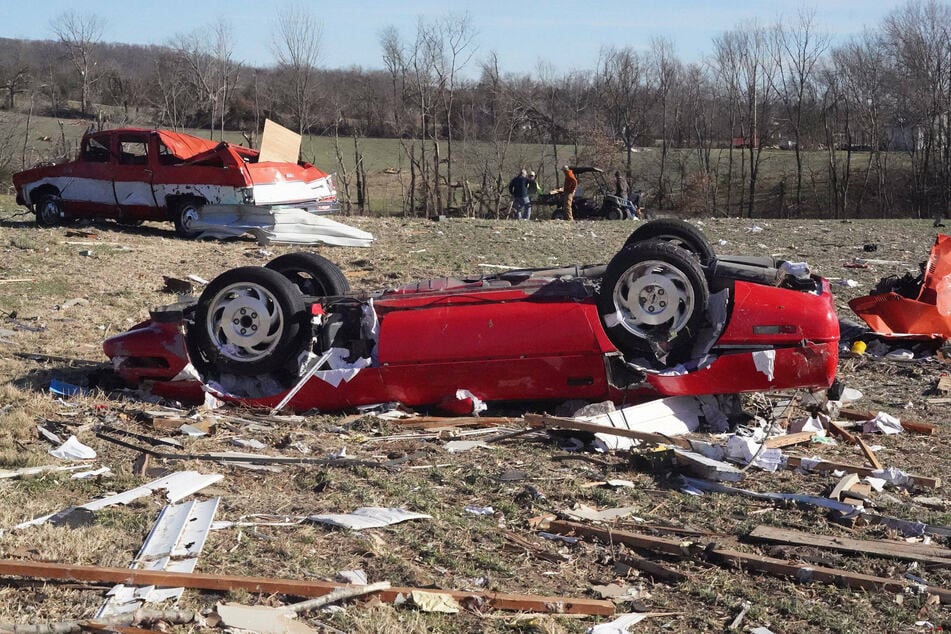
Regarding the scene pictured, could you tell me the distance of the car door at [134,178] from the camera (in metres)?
16.9

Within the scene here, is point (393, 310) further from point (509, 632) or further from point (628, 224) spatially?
point (628, 224)

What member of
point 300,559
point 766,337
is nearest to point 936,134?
point 766,337

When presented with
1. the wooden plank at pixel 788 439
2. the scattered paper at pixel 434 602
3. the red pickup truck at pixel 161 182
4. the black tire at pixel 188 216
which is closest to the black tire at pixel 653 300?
the wooden plank at pixel 788 439

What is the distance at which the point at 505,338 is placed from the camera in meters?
6.35

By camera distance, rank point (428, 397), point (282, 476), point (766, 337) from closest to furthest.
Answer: point (282, 476) → point (766, 337) → point (428, 397)

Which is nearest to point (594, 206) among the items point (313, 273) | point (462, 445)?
point (313, 273)

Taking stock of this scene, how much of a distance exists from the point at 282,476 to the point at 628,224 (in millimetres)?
16636

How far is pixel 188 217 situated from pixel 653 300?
12.0 m

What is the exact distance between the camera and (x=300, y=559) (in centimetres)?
409

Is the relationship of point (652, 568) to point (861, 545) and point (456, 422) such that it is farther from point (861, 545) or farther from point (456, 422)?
point (456, 422)

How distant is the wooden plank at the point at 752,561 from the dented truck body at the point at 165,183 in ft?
40.1

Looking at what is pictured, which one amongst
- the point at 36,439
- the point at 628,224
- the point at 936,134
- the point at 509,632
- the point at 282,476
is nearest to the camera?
the point at 509,632

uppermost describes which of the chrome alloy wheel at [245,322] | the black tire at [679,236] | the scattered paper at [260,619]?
the black tire at [679,236]

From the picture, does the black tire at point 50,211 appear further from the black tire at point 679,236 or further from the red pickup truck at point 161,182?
the black tire at point 679,236
